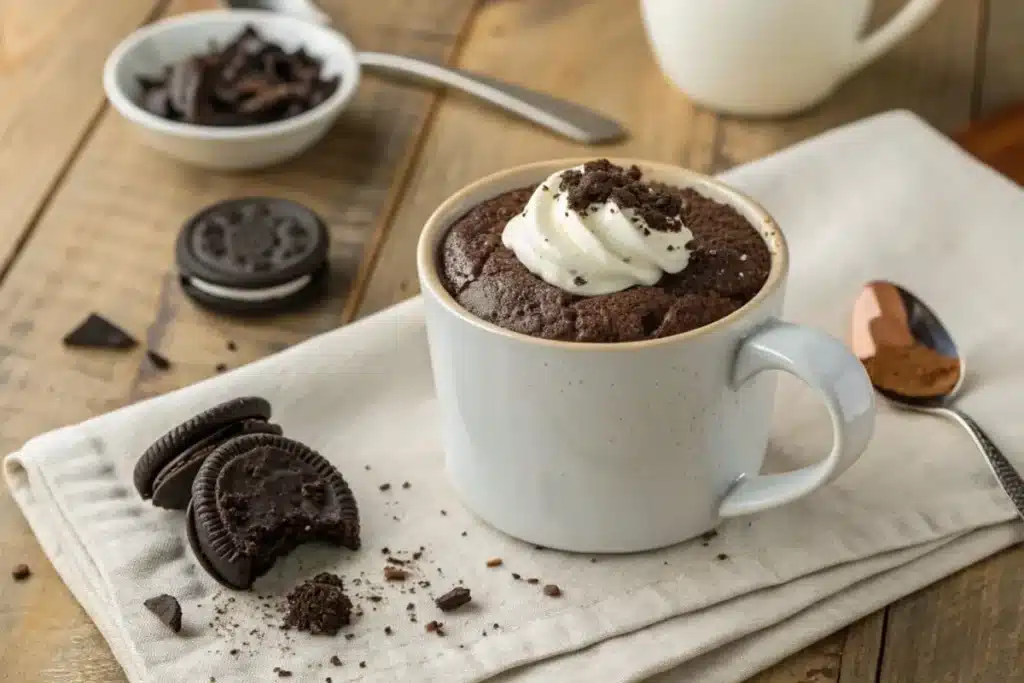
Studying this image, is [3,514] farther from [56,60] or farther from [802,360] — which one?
[56,60]

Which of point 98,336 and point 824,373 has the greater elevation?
point 824,373

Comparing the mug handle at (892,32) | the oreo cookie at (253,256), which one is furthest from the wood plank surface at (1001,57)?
the oreo cookie at (253,256)

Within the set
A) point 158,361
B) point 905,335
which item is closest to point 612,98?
point 905,335

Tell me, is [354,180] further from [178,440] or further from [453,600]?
[453,600]

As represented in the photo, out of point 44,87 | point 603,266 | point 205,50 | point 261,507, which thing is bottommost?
point 44,87

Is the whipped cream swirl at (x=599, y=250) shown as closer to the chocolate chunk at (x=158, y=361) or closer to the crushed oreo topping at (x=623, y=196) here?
the crushed oreo topping at (x=623, y=196)

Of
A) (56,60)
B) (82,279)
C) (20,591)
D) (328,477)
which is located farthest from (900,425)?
(56,60)

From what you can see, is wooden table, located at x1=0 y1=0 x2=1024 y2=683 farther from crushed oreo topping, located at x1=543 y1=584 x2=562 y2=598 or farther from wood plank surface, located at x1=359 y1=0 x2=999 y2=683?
crushed oreo topping, located at x1=543 y1=584 x2=562 y2=598
